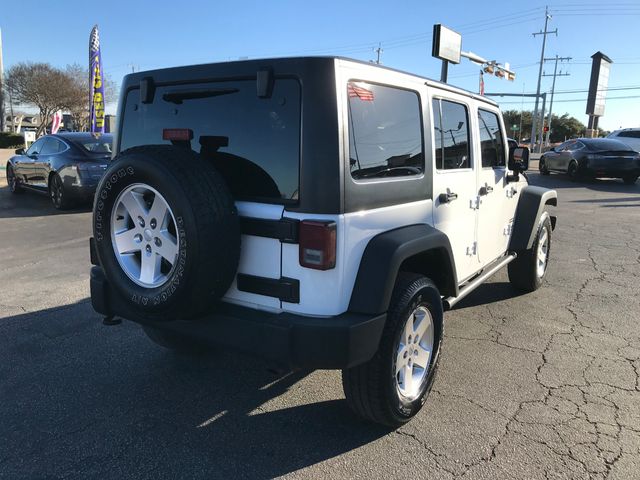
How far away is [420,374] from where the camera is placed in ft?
9.66

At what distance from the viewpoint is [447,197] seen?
3.21 m

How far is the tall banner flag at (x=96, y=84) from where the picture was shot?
20.0 metres

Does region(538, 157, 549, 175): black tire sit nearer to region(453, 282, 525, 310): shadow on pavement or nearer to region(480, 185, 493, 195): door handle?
region(453, 282, 525, 310): shadow on pavement

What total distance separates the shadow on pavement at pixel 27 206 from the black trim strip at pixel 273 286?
828cm

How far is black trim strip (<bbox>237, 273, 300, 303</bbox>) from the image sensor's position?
239 centimetres

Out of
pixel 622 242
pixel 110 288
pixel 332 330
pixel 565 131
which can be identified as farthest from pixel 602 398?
pixel 565 131

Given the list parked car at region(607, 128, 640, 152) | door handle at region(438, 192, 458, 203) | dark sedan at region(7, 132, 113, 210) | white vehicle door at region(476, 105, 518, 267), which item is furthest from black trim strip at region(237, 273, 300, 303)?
parked car at region(607, 128, 640, 152)

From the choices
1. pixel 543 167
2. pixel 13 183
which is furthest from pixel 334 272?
pixel 543 167

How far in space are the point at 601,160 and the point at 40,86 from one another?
46.0 metres

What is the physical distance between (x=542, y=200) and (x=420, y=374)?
286 cm

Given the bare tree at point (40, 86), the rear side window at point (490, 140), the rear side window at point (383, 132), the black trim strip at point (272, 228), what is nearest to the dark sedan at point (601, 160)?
the rear side window at point (490, 140)

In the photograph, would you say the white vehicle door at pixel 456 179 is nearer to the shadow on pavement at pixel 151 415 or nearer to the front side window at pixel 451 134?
the front side window at pixel 451 134

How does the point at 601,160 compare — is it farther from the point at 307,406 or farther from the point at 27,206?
the point at 27,206

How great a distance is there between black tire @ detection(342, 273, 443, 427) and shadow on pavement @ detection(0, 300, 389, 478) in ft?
0.63
